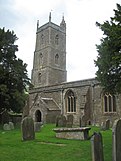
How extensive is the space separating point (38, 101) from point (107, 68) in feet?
64.2

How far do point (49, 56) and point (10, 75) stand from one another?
2441 cm

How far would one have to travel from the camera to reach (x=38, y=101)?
29.8 meters

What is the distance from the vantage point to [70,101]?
28766mm

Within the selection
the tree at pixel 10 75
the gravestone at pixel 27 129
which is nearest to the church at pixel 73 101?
the tree at pixel 10 75

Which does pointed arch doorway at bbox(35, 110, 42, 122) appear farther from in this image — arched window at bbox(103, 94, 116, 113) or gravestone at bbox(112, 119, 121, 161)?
gravestone at bbox(112, 119, 121, 161)

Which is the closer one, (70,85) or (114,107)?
(114,107)

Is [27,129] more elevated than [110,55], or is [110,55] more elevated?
[110,55]

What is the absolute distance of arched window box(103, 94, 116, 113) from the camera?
24.3 metres

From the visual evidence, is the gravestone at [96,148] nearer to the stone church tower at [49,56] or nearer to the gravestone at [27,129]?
the gravestone at [27,129]

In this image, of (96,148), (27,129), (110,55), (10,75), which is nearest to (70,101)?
(10,75)

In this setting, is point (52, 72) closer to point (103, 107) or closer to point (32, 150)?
point (103, 107)

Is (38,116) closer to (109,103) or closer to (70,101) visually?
(70,101)

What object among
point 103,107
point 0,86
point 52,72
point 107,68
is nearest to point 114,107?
point 103,107

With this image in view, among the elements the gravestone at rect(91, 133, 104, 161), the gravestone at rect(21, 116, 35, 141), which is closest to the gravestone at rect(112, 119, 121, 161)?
the gravestone at rect(91, 133, 104, 161)
